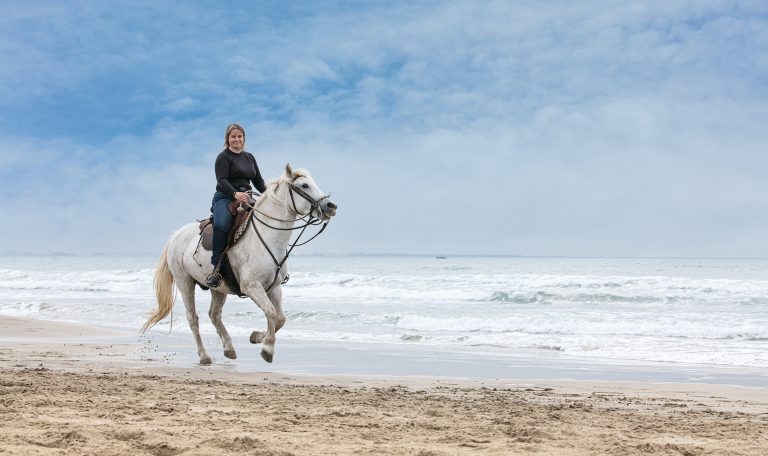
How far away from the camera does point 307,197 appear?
25.9ft

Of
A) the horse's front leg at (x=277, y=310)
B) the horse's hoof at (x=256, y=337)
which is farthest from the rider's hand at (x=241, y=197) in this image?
the horse's hoof at (x=256, y=337)

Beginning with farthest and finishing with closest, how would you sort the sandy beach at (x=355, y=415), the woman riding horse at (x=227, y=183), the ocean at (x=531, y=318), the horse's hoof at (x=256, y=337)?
1. the ocean at (x=531, y=318)
2. the horse's hoof at (x=256, y=337)
3. the woman riding horse at (x=227, y=183)
4. the sandy beach at (x=355, y=415)

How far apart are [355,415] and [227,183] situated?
3903mm

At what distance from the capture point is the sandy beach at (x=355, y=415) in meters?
4.20

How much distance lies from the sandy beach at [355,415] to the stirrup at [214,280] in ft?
3.34

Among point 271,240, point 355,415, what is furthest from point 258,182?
point 355,415

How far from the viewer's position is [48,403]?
17.5ft

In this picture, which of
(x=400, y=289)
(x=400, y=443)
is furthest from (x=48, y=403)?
(x=400, y=289)

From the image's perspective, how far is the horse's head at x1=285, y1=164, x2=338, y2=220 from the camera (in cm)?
775

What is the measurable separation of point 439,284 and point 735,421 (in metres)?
26.0

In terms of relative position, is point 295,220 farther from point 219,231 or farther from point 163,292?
point 163,292

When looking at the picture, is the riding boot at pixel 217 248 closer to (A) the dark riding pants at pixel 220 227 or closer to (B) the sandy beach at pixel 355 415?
(A) the dark riding pants at pixel 220 227

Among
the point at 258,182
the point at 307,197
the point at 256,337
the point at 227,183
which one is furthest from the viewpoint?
the point at 258,182

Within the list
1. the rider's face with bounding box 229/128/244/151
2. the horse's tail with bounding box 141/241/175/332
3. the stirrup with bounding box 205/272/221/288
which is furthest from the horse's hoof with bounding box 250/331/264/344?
the rider's face with bounding box 229/128/244/151
